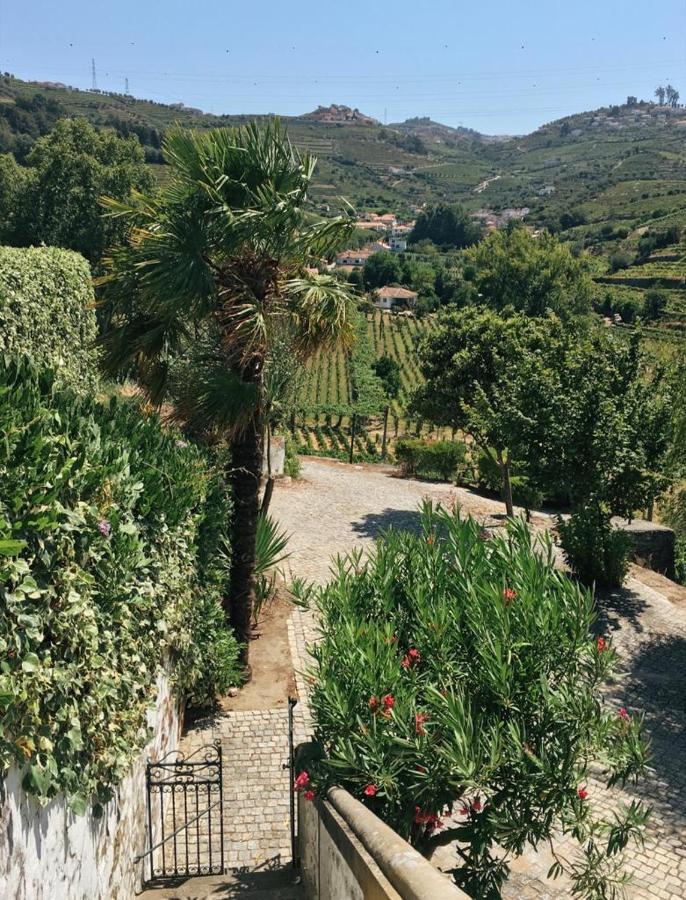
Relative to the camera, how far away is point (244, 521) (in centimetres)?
862

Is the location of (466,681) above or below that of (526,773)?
above

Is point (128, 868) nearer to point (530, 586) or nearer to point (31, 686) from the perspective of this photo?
point (31, 686)

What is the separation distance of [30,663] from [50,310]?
7.81m

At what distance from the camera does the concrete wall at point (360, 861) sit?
3322 millimetres

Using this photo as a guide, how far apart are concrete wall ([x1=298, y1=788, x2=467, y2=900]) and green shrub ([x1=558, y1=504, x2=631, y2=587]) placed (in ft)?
31.5

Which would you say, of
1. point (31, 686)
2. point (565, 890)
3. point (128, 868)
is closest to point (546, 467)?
point (565, 890)

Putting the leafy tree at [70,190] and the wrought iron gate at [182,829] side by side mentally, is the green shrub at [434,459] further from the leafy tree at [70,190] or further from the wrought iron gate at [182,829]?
the wrought iron gate at [182,829]

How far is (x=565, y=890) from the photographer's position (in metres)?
6.20

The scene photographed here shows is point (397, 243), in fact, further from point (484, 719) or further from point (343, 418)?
point (484, 719)

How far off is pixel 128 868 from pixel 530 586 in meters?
3.71

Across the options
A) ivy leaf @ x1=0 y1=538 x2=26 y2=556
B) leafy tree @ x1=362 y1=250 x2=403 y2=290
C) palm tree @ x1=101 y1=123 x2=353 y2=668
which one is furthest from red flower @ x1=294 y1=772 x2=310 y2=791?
leafy tree @ x1=362 y1=250 x2=403 y2=290

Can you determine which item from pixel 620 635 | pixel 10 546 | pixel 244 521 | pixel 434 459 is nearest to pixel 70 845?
pixel 10 546

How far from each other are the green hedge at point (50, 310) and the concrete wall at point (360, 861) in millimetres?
5477

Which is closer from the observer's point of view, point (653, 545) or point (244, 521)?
point (244, 521)
